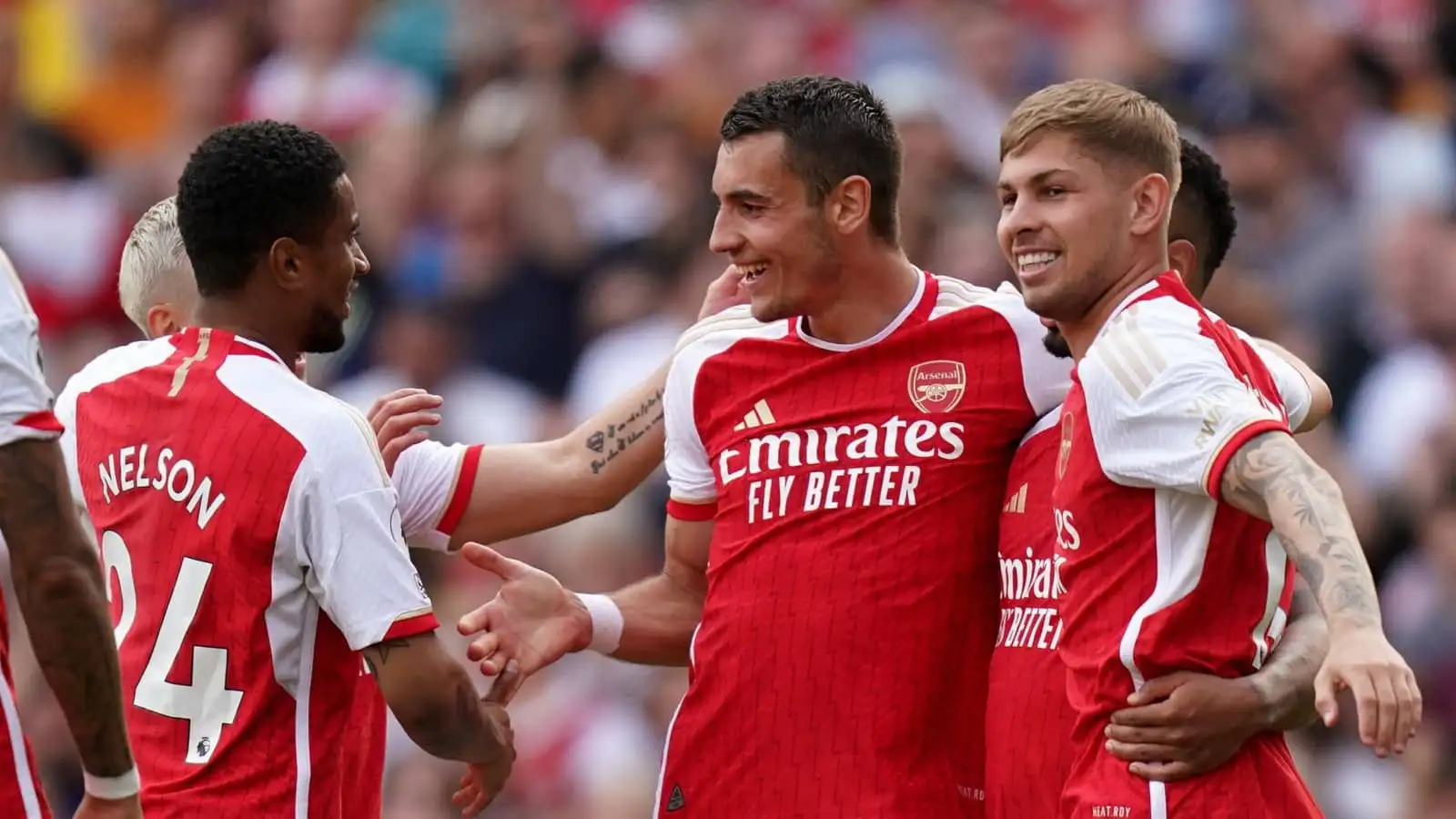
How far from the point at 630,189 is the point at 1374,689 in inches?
339

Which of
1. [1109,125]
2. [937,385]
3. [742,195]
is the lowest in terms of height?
[937,385]

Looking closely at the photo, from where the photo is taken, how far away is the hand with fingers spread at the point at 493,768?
5797 mm

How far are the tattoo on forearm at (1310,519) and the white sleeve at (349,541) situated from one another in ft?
5.94

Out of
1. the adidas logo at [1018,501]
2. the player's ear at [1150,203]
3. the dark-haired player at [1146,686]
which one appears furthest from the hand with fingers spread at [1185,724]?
the player's ear at [1150,203]

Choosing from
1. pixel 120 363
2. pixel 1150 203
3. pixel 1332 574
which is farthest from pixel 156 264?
pixel 1332 574

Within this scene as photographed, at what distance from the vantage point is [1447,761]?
31.1 ft

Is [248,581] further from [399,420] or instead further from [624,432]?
[624,432]

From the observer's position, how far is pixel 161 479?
5.26 m

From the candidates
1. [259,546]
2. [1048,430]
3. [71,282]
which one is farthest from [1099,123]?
[71,282]

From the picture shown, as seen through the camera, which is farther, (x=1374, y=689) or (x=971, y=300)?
(x=971, y=300)

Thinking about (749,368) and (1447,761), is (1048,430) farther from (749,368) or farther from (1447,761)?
(1447,761)

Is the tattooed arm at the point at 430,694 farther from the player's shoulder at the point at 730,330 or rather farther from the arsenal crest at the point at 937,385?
the arsenal crest at the point at 937,385

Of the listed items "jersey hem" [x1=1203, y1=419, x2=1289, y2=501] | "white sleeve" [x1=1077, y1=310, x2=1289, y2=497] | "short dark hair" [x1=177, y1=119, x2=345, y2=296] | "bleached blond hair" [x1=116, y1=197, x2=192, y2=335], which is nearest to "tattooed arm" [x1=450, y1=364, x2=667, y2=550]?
"bleached blond hair" [x1=116, y1=197, x2=192, y2=335]

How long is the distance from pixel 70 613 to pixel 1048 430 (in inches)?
93.5
